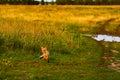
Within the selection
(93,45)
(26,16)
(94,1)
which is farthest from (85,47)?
(94,1)

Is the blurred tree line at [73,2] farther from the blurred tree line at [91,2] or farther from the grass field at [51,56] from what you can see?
the grass field at [51,56]

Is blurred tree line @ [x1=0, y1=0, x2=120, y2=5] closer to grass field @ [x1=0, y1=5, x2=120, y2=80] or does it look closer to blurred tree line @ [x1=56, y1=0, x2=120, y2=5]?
blurred tree line @ [x1=56, y1=0, x2=120, y2=5]

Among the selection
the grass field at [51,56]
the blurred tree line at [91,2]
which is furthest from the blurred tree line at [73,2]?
the grass field at [51,56]

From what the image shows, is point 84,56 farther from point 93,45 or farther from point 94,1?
point 94,1

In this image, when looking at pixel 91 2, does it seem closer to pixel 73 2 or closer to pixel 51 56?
pixel 73 2

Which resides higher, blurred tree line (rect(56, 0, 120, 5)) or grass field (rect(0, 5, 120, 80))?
blurred tree line (rect(56, 0, 120, 5))

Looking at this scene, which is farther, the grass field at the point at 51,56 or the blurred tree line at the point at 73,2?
the blurred tree line at the point at 73,2

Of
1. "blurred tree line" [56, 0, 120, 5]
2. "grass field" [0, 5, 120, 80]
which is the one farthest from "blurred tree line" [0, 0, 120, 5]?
"grass field" [0, 5, 120, 80]

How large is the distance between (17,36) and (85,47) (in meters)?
4.55

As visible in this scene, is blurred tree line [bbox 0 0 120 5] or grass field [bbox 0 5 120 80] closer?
grass field [bbox 0 5 120 80]

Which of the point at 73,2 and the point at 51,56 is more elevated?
the point at 73,2

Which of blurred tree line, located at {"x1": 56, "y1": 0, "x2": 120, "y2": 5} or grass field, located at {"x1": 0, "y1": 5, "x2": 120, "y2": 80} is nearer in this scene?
grass field, located at {"x1": 0, "y1": 5, "x2": 120, "y2": 80}

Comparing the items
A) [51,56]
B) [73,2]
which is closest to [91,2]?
[73,2]

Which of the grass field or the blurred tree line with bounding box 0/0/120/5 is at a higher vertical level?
the blurred tree line with bounding box 0/0/120/5
